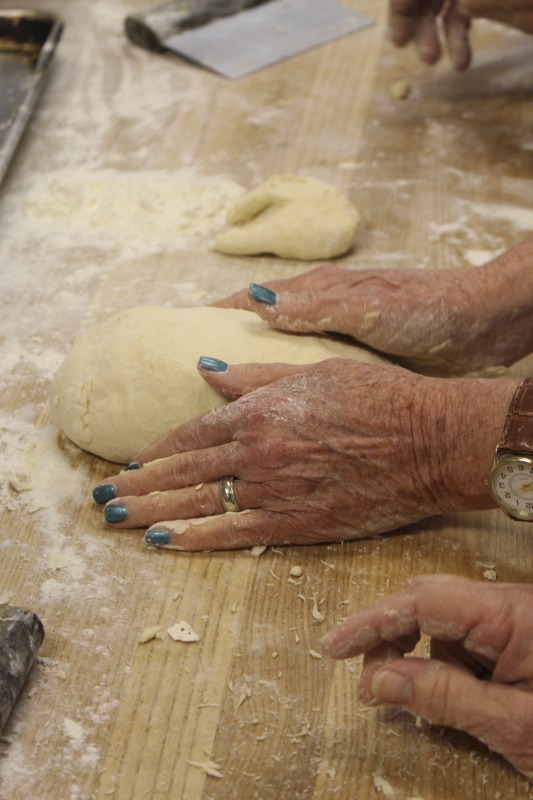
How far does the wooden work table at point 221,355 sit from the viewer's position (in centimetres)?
144

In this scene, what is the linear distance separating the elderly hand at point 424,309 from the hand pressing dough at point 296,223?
47 cm

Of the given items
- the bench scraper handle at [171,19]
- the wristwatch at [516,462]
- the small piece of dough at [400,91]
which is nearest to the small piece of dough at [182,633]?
the wristwatch at [516,462]

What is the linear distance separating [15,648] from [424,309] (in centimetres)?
106

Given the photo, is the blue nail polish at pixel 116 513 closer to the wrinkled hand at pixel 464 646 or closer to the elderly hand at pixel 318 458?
the elderly hand at pixel 318 458

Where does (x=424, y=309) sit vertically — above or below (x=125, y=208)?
above

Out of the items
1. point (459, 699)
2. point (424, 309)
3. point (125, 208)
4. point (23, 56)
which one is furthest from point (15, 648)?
point (23, 56)

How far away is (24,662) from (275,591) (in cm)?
48

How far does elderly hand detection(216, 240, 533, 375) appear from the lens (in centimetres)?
187

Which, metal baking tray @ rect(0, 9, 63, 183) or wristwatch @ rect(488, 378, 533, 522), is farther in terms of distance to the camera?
metal baking tray @ rect(0, 9, 63, 183)

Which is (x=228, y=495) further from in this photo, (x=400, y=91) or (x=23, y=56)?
(x=23, y=56)

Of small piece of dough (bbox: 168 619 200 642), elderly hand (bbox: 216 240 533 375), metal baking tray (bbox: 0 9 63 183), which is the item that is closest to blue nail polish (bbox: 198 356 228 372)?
elderly hand (bbox: 216 240 533 375)

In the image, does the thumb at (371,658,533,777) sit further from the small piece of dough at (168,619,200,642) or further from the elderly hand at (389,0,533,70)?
the elderly hand at (389,0,533,70)

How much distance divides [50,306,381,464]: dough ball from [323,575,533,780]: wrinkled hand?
67 cm

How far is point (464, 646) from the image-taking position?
53.4 inches
